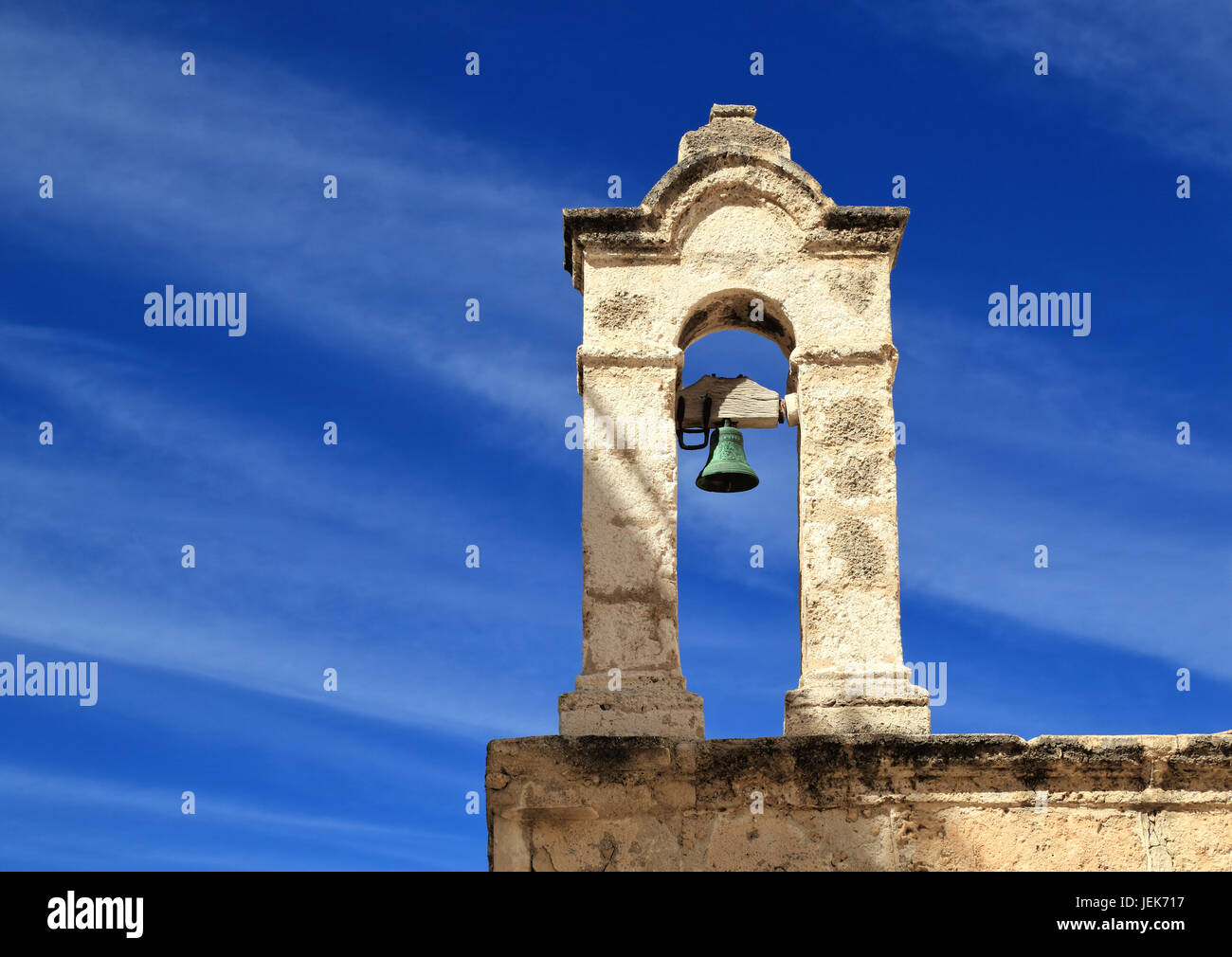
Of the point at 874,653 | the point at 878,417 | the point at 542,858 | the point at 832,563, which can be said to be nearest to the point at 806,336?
the point at 878,417

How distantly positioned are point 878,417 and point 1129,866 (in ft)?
6.51

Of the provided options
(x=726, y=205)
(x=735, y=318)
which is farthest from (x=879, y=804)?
(x=726, y=205)

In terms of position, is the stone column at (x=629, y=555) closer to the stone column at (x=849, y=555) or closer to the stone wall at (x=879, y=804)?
the stone wall at (x=879, y=804)

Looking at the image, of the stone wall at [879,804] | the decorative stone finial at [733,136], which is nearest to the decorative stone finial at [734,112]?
the decorative stone finial at [733,136]

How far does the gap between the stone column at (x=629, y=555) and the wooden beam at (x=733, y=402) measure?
1.23 ft

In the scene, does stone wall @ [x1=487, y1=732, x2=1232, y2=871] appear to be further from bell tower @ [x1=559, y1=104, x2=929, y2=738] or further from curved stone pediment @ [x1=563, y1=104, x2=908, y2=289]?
curved stone pediment @ [x1=563, y1=104, x2=908, y2=289]

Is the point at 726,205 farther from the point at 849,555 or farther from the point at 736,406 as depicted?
the point at 849,555

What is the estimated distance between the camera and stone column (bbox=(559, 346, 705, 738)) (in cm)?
584

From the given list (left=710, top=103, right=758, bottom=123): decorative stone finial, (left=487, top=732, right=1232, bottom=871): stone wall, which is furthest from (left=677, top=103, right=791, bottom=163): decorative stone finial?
(left=487, top=732, right=1232, bottom=871): stone wall

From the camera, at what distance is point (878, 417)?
20.7 feet

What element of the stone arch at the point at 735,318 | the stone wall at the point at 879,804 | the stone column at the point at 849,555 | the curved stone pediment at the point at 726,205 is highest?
the curved stone pediment at the point at 726,205

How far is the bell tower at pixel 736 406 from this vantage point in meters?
5.89

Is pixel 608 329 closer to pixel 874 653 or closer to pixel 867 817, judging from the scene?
pixel 874 653

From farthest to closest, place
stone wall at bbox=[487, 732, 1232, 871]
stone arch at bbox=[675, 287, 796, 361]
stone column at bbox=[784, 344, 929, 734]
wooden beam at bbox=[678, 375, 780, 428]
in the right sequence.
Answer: wooden beam at bbox=[678, 375, 780, 428]
stone arch at bbox=[675, 287, 796, 361]
stone column at bbox=[784, 344, 929, 734]
stone wall at bbox=[487, 732, 1232, 871]
